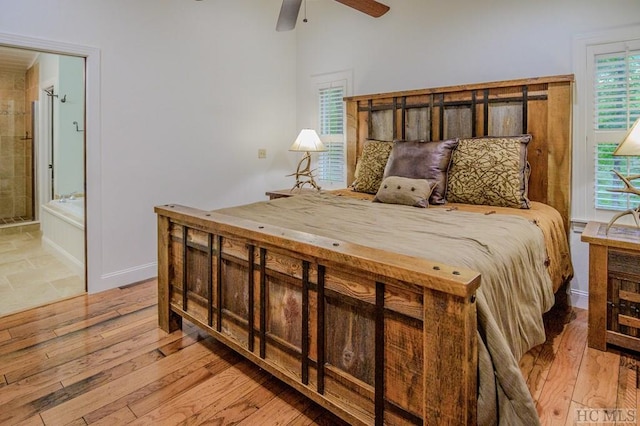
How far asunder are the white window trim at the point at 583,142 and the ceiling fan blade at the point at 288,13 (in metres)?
1.95

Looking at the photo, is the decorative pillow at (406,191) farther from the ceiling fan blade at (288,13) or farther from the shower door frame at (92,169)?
the shower door frame at (92,169)

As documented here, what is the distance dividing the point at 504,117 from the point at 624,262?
52.6 inches

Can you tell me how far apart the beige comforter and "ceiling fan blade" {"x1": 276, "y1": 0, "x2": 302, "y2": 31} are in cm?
130

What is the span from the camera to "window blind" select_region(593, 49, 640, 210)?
2.42 metres

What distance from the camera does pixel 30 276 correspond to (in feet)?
10.8

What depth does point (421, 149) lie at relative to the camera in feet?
9.30

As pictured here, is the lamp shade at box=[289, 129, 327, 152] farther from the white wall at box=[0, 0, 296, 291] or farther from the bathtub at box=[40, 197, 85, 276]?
the bathtub at box=[40, 197, 85, 276]

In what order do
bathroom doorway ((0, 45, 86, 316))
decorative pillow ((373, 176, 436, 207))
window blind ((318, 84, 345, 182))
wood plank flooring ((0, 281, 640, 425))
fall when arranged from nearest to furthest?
wood plank flooring ((0, 281, 640, 425)) → decorative pillow ((373, 176, 436, 207)) → bathroom doorway ((0, 45, 86, 316)) → window blind ((318, 84, 345, 182))

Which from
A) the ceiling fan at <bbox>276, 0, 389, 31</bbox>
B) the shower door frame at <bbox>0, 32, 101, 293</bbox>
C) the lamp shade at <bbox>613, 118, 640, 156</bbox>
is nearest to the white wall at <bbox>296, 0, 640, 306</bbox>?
the ceiling fan at <bbox>276, 0, 389, 31</bbox>

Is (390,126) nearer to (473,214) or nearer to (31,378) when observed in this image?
(473,214)

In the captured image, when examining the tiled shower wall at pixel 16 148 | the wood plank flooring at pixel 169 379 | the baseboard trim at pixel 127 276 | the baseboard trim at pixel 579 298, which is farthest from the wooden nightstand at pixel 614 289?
the tiled shower wall at pixel 16 148

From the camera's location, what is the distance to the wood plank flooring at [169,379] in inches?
62.7

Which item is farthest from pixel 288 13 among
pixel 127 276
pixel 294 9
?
pixel 127 276

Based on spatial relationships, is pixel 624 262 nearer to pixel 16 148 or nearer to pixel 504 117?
pixel 504 117
